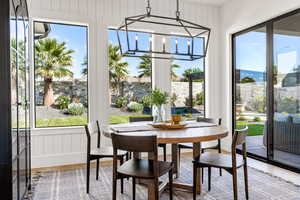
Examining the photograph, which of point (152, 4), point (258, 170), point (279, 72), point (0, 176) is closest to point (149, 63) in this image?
point (152, 4)

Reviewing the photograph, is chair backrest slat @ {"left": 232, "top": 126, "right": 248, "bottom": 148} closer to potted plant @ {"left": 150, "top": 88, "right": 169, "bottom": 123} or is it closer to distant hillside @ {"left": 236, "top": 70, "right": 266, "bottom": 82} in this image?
potted plant @ {"left": 150, "top": 88, "right": 169, "bottom": 123}

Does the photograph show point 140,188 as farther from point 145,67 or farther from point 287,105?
point 287,105

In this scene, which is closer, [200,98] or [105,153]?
[105,153]

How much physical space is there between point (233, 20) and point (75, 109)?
3.44 m

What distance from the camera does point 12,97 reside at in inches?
66.8

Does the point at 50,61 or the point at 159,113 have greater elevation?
the point at 50,61

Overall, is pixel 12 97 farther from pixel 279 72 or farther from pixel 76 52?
pixel 279 72

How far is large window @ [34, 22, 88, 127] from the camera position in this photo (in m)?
3.78

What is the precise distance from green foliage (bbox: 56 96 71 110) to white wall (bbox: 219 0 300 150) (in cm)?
307

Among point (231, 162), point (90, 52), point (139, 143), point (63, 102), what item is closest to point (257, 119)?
point (231, 162)

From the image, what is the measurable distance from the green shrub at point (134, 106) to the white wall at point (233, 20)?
1.76m

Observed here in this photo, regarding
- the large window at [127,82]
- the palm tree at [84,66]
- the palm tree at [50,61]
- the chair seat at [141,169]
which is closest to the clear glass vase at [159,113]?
the chair seat at [141,169]

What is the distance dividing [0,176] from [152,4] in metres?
3.77

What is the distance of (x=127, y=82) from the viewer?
429 centimetres
